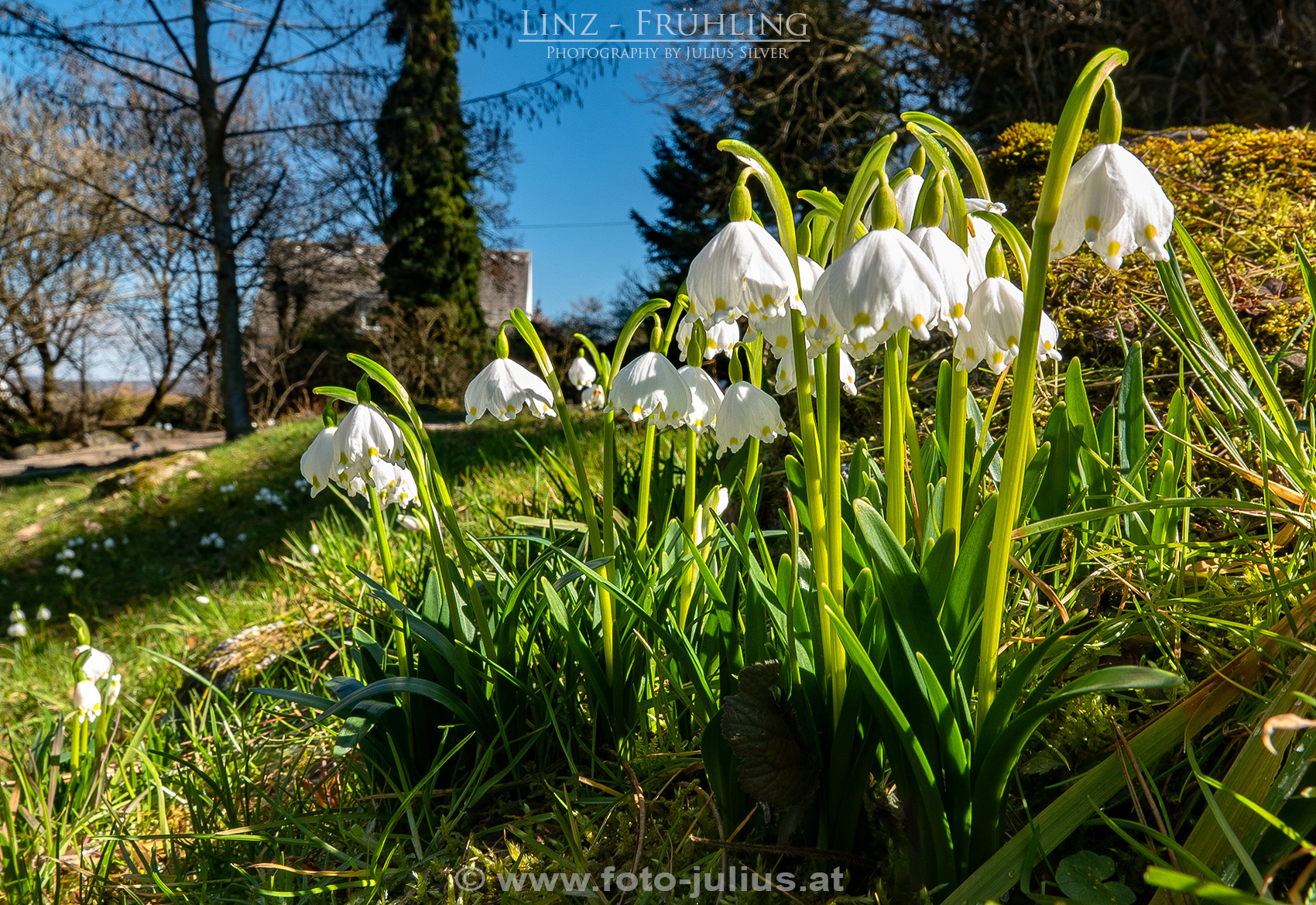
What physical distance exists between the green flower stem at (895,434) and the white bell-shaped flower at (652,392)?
0.37 metres

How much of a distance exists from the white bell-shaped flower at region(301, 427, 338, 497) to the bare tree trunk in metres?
9.30

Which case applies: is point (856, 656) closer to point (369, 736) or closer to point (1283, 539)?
point (1283, 539)

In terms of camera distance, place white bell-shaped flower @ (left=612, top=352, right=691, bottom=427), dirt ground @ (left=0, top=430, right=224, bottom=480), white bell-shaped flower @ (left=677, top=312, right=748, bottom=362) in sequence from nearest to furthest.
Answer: white bell-shaped flower @ (left=612, top=352, right=691, bottom=427)
white bell-shaped flower @ (left=677, top=312, right=748, bottom=362)
dirt ground @ (left=0, top=430, right=224, bottom=480)

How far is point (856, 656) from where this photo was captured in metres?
0.84

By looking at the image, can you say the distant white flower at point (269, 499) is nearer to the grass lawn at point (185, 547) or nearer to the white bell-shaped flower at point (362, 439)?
the grass lawn at point (185, 547)

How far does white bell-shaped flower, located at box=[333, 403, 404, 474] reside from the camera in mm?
1247

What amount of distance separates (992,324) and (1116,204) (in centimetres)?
20

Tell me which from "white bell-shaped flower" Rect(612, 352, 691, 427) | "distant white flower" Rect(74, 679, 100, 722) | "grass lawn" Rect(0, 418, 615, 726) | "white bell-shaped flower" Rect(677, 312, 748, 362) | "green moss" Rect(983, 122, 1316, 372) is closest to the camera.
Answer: "white bell-shaped flower" Rect(612, 352, 691, 427)

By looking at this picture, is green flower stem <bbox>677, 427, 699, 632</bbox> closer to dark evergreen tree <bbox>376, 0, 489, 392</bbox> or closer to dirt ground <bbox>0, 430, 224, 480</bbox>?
dirt ground <bbox>0, 430, 224, 480</bbox>

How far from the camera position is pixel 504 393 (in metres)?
1.40

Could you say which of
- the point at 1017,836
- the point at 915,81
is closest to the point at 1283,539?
the point at 1017,836

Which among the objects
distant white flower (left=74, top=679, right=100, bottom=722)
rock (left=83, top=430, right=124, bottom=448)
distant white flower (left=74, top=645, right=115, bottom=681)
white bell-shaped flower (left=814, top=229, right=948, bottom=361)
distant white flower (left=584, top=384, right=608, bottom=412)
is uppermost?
white bell-shaped flower (left=814, top=229, right=948, bottom=361)

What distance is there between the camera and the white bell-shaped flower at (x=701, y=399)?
4.21 feet

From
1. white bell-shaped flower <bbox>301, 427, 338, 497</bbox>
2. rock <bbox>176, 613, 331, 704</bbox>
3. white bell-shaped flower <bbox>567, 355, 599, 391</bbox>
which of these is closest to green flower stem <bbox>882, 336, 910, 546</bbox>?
white bell-shaped flower <bbox>301, 427, 338, 497</bbox>
